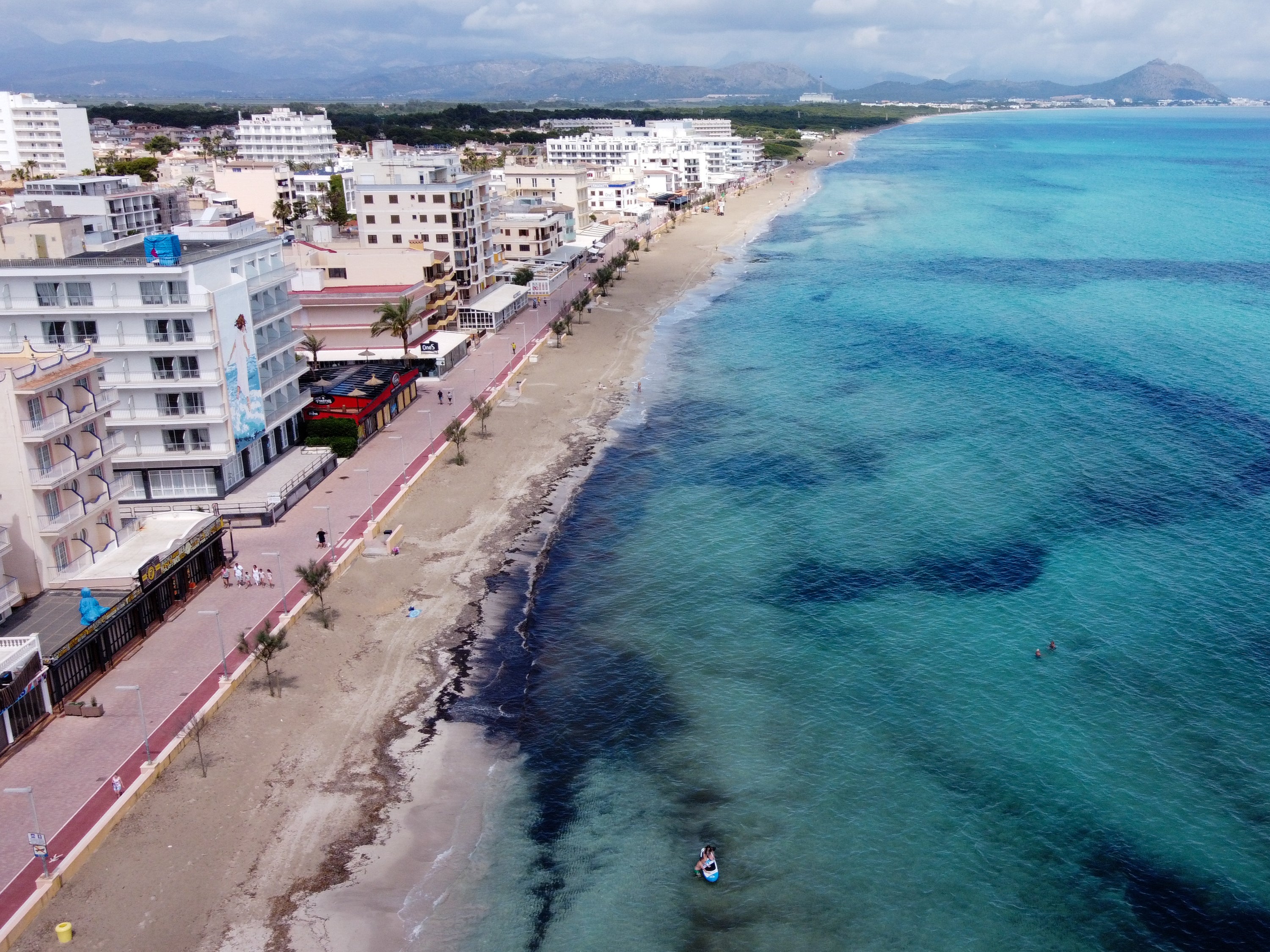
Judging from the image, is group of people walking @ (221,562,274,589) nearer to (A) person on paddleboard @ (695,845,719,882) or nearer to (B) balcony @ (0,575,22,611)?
(B) balcony @ (0,575,22,611)

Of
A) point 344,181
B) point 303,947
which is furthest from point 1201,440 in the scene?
point 344,181

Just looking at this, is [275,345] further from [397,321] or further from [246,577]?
[246,577]

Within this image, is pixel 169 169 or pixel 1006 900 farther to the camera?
pixel 169 169

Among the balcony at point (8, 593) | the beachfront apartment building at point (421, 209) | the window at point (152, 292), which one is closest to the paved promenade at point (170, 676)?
the balcony at point (8, 593)

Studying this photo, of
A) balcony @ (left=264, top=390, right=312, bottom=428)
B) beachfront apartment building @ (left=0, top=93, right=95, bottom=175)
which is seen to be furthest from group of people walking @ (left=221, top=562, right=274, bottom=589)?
beachfront apartment building @ (left=0, top=93, right=95, bottom=175)

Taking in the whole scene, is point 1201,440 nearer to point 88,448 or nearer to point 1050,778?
point 1050,778
